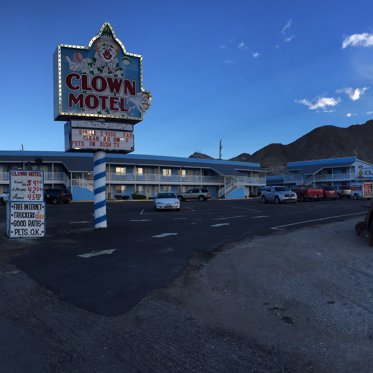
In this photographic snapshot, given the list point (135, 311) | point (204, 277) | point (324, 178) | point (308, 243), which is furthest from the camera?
point (324, 178)

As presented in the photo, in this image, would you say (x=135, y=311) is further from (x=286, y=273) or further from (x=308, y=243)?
(x=308, y=243)

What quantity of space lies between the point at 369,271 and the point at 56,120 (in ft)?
41.2

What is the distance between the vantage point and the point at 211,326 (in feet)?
15.9

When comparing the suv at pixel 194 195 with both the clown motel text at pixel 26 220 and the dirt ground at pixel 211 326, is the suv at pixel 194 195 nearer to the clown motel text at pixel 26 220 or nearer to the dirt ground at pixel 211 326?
the clown motel text at pixel 26 220

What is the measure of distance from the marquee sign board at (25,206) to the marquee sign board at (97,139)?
264 cm

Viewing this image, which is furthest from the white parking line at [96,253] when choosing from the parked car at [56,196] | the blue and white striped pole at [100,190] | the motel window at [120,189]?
the motel window at [120,189]

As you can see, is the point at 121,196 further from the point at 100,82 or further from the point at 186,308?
the point at 186,308

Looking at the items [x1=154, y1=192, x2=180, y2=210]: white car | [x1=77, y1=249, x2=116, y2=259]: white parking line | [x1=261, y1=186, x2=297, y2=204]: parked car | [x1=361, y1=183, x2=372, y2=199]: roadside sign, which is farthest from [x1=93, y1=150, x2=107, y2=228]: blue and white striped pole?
[x1=361, y1=183, x2=372, y2=199]: roadside sign

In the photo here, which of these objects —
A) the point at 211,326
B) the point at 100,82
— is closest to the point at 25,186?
the point at 100,82

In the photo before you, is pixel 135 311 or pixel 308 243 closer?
pixel 135 311

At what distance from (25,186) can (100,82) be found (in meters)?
5.42

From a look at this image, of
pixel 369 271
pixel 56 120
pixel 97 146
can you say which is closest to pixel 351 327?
pixel 369 271

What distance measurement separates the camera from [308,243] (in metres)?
11.3

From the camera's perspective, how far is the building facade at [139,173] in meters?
47.0
